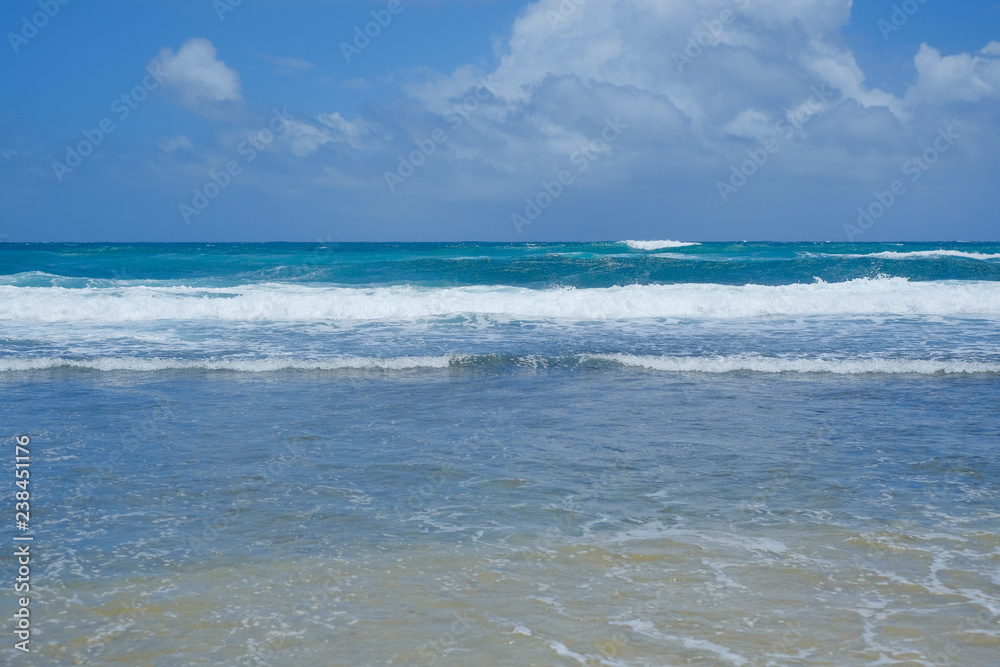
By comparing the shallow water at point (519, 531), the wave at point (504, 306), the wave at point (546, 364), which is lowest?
the shallow water at point (519, 531)

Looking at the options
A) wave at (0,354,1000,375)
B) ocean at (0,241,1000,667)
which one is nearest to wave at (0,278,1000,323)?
ocean at (0,241,1000,667)

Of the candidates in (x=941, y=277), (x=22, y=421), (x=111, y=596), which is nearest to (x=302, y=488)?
(x=111, y=596)

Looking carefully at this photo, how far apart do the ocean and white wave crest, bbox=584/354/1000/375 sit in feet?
0.16

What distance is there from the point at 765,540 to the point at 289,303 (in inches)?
523

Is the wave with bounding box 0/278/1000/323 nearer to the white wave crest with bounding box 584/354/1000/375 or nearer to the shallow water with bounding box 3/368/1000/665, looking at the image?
the white wave crest with bounding box 584/354/1000/375

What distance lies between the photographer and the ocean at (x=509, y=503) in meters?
3.14

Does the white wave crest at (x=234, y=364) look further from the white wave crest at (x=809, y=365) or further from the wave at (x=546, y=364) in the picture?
the white wave crest at (x=809, y=365)

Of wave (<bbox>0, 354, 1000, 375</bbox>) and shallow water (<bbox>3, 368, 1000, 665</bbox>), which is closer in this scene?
shallow water (<bbox>3, 368, 1000, 665</bbox>)

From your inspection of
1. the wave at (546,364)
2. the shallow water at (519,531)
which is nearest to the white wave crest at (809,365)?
the wave at (546,364)

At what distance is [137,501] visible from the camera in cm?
478

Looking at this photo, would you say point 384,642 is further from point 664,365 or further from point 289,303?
point 289,303

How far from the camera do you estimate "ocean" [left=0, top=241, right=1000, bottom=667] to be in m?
3.14

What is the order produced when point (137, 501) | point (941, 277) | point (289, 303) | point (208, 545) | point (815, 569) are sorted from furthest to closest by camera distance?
1. point (941, 277)
2. point (289, 303)
3. point (137, 501)
4. point (208, 545)
5. point (815, 569)

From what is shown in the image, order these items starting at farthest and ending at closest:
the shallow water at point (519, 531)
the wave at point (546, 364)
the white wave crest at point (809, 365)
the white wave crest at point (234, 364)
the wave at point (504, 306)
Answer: the wave at point (504, 306) → the white wave crest at point (234, 364) → the wave at point (546, 364) → the white wave crest at point (809, 365) → the shallow water at point (519, 531)
